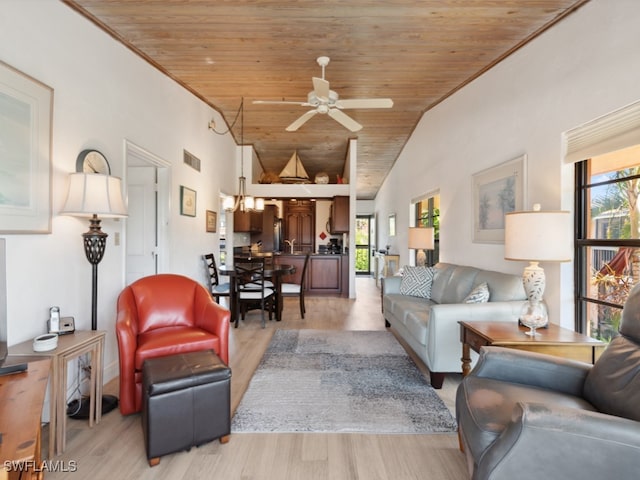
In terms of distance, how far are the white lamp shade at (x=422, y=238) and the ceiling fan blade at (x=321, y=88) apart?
8.23 feet

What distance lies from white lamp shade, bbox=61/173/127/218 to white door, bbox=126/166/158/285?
1.63 metres

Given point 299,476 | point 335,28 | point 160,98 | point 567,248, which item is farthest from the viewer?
point 160,98

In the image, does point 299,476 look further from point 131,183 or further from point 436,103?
point 436,103

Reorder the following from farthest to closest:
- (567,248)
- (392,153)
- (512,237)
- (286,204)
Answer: (286,204) < (392,153) < (512,237) < (567,248)

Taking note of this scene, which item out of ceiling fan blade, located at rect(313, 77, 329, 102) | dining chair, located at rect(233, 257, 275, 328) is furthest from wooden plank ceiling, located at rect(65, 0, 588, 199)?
dining chair, located at rect(233, 257, 275, 328)

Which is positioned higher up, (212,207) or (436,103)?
(436,103)

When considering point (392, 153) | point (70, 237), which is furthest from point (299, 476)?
point (392, 153)

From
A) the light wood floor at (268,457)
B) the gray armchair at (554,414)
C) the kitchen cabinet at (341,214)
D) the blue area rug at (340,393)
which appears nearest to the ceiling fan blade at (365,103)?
the gray armchair at (554,414)

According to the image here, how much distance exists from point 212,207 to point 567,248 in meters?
4.59

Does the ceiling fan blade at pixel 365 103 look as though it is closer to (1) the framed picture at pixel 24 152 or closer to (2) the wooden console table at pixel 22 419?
(1) the framed picture at pixel 24 152

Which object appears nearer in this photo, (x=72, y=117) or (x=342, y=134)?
(x=72, y=117)

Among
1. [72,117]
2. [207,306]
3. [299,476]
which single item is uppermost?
[72,117]

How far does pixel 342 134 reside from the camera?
6234 millimetres

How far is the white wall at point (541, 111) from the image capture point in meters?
2.06
